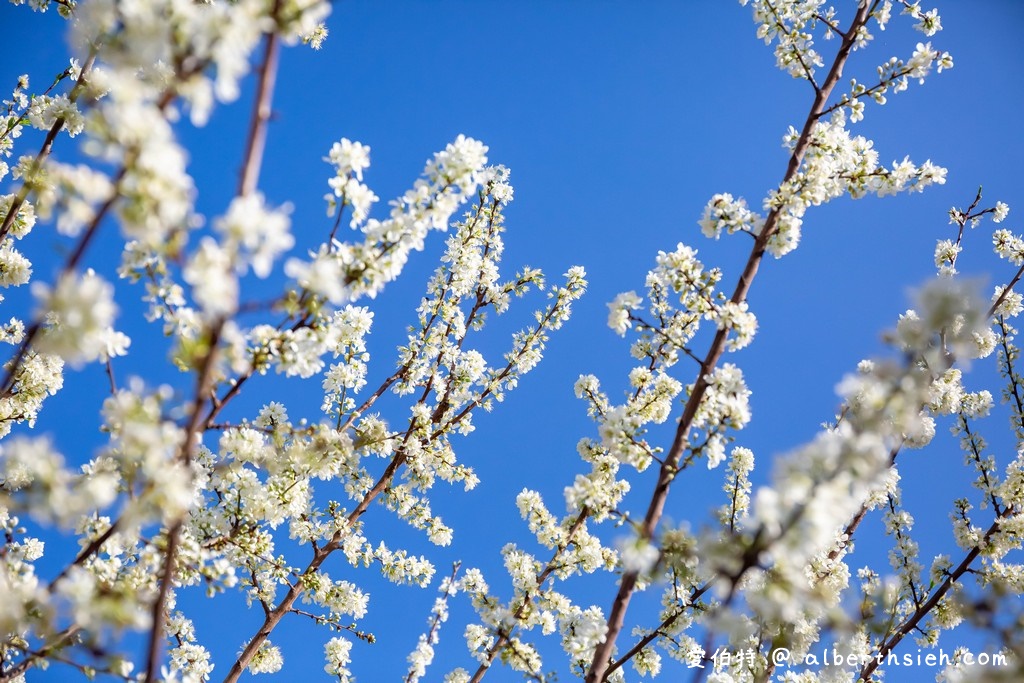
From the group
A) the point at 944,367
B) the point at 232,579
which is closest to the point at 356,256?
the point at 232,579

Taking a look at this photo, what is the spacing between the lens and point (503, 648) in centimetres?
724

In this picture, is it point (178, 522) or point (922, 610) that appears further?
point (922, 610)

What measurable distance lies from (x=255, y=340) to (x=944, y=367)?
8572 mm

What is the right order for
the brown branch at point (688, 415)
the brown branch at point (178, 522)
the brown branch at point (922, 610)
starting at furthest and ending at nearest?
the brown branch at point (922, 610)
the brown branch at point (688, 415)
the brown branch at point (178, 522)

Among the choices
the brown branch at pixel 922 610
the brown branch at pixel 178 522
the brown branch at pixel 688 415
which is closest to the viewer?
the brown branch at pixel 178 522

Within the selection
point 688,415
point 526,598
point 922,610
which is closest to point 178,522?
point 688,415

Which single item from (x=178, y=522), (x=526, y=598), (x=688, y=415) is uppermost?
(x=688, y=415)

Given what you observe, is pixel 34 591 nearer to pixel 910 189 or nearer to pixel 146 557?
pixel 146 557

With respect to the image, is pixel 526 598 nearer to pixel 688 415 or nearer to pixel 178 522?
pixel 688 415

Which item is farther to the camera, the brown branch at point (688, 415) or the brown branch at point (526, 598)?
the brown branch at point (526, 598)

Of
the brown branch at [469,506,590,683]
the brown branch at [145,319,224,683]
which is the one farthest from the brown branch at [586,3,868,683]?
the brown branch at [145,319,224,683]

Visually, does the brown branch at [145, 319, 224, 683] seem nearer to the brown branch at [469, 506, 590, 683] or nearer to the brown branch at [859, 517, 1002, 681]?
the brown branch at [469, 506, 590, 683]

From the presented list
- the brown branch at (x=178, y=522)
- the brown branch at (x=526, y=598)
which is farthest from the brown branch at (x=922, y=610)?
the brown branch at (x=178, y=522)

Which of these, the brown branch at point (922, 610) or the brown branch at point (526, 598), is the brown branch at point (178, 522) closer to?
the brown branch at point (526, 598)
